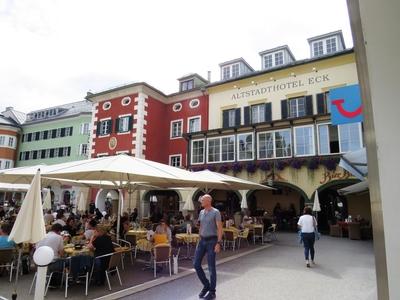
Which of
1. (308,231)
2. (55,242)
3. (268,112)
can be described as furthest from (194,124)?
(55,242)

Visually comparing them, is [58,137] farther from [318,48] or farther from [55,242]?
[55,242]

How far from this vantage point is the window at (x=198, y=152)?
21.7 metres

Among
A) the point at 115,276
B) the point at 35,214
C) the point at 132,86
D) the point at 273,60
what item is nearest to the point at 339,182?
the point at 273,60

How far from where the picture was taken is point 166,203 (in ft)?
81.8

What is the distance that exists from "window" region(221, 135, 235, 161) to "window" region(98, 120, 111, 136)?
1055 cm

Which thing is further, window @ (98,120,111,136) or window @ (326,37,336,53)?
window @ (98,120,111,136)

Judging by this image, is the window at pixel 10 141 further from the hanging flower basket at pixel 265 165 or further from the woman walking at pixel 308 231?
the woman walking at pixel 308 231

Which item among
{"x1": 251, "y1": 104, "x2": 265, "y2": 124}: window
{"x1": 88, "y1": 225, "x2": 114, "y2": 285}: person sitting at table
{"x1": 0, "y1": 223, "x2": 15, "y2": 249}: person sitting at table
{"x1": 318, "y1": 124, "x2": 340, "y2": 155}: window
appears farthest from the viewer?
{"x1": 251, "y1": 104, "x2": 265, "y2": 124}: window

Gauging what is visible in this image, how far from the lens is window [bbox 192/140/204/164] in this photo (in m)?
21.7

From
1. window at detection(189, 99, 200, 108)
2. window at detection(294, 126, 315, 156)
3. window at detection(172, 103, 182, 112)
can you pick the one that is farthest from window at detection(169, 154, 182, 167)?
window at detection(294, 126, 315, 156)

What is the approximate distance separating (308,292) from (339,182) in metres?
11.8

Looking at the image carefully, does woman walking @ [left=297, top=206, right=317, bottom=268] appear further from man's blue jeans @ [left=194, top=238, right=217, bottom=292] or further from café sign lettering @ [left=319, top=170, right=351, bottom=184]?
café sign lettering @ [left=319, top=170, right=351, bottom=184]

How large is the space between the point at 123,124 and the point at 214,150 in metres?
8.52

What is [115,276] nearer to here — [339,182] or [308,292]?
[308,292]
